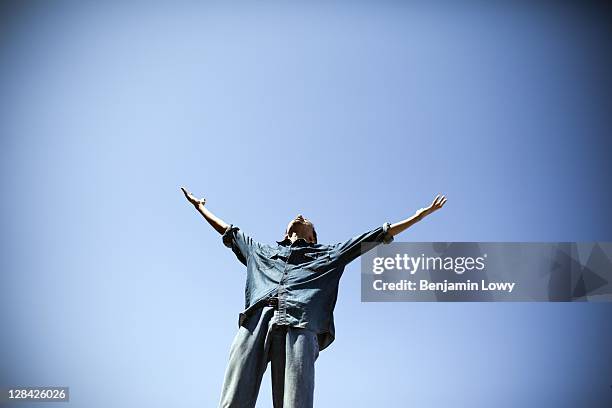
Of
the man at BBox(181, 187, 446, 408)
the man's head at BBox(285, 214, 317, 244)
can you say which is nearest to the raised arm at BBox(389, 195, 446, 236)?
the man at BBox(181, 187, 446, 408)

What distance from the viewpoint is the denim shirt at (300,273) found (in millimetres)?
5531

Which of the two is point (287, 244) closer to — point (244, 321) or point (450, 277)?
point (244, 321)

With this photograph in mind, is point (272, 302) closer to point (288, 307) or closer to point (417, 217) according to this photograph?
point (288, 307)

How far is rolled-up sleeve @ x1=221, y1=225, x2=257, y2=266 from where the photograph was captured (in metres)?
6.24

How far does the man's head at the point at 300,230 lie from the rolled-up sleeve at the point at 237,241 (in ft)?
1.21

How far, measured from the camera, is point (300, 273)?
5809 mm

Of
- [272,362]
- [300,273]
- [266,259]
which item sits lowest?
[272,362]

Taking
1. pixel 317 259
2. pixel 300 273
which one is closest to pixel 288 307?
pixel 300 273

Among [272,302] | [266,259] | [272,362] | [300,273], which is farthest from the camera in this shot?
[266,259]

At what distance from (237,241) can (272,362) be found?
134 cm

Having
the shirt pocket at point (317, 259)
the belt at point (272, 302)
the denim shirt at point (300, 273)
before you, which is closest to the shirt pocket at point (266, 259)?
the denim shirt at point (300, 273)

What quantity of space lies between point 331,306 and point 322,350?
1.33 ft

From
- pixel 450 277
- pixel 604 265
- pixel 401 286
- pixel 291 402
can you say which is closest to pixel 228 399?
pixel 291 402

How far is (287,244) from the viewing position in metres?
6.25
